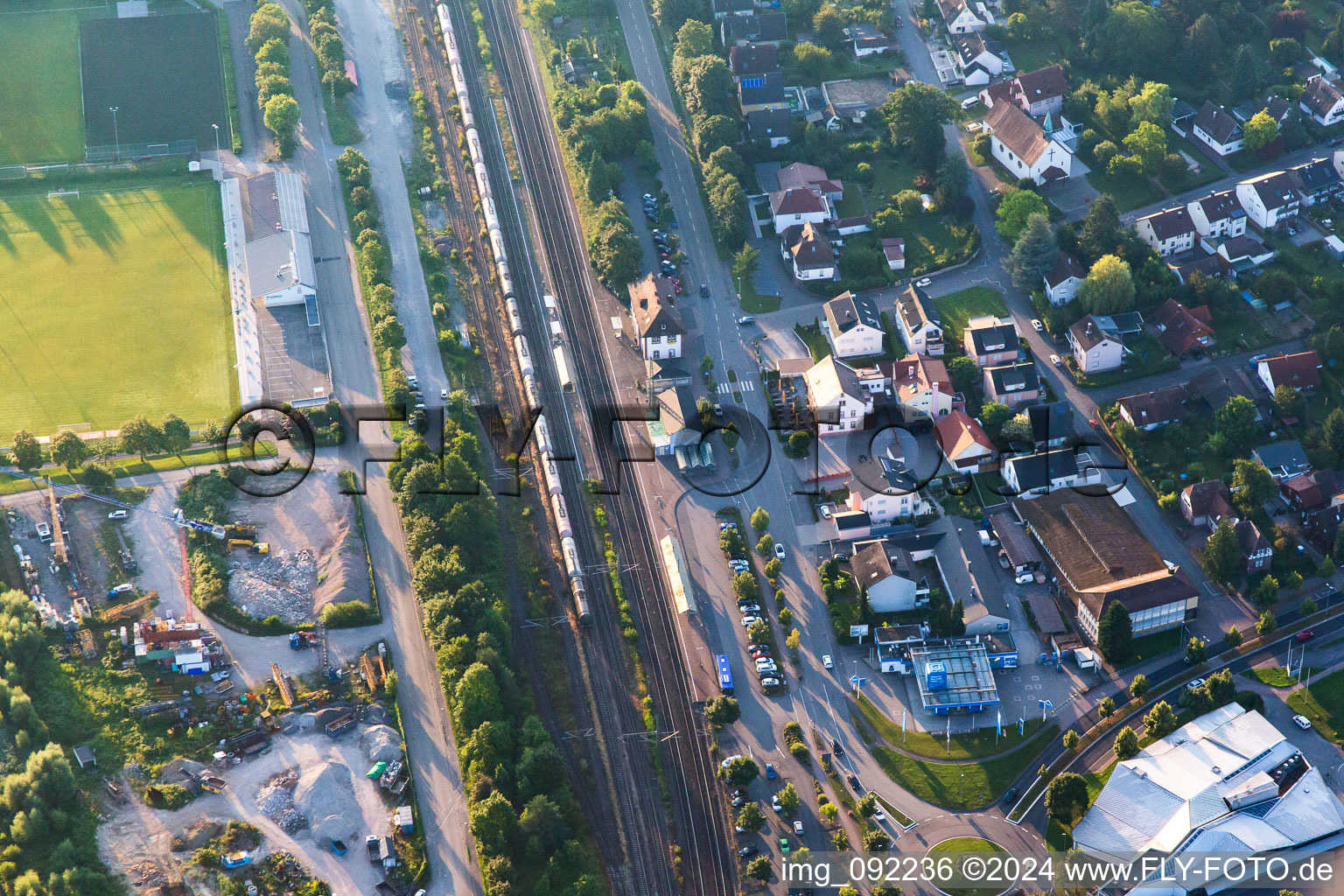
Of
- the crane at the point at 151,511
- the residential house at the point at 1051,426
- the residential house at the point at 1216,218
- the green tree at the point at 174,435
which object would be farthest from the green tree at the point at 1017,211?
the green tree at the point at 174,435

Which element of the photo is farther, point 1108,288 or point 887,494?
point 1108,288

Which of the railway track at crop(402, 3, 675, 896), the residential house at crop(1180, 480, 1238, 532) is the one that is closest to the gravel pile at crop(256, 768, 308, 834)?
the railway track at crop(402, 3, 675, 896)

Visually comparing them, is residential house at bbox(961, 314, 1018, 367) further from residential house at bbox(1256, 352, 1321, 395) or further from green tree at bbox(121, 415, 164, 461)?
green tree at bbox(121, 415, 164, 461)

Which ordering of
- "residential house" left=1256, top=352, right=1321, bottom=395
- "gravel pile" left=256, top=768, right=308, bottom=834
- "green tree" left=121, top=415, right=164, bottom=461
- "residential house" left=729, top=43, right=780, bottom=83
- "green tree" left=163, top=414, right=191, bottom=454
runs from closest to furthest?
"gravel pile" left=256, top=768, right=308, bottom=834
"green tree" left=121, top=415, right=164, bottom=461
"green tree" left=163, top=414, right=191, bottom=454
"residential house" left=1256, top=352, right=1321, bottom=395
"residential house" left=729, top=43, right=780, bottom=83

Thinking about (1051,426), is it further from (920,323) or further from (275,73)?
(275,73)

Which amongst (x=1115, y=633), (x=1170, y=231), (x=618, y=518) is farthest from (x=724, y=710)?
(x=1170, y=231)

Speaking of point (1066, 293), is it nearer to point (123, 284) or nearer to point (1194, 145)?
point (1194, 145)
